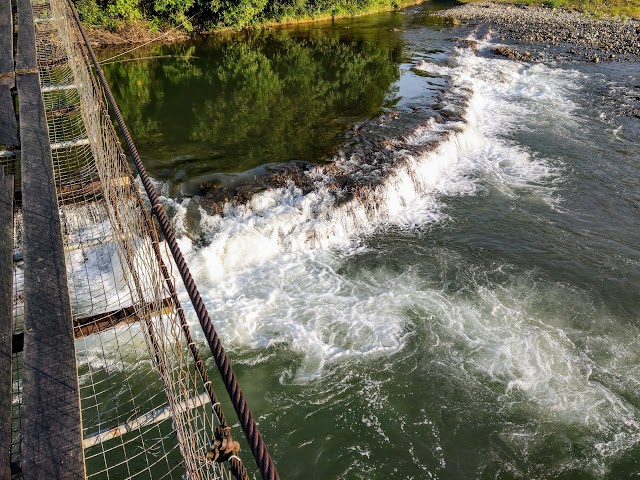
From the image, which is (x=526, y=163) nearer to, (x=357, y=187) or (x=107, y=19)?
(x=357, y=187)

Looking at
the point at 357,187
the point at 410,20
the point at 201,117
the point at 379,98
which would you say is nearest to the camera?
the point at 357,187

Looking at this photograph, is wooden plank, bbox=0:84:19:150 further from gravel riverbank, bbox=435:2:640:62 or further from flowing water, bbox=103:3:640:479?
gravel riverbank, bbox=435:2:640:62

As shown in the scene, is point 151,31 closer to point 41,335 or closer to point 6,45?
point 6,45

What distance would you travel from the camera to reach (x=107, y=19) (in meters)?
19.5

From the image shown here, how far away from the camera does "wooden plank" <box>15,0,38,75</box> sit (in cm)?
662

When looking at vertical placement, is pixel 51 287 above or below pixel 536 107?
above

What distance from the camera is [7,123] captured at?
548cm

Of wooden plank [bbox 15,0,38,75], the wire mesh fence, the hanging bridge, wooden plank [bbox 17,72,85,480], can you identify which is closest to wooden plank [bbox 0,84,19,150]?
the hanging bridge

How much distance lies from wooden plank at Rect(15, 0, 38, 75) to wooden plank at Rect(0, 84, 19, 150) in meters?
0.59

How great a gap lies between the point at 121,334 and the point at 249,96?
33.3 feet

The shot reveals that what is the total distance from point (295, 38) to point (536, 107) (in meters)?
12.3

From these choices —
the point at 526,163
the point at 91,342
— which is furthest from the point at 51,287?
the point at 526,163

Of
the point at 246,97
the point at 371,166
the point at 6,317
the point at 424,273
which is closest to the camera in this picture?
the point at 6,317

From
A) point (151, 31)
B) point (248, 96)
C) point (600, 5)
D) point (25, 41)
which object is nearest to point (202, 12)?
point (151, 31)
